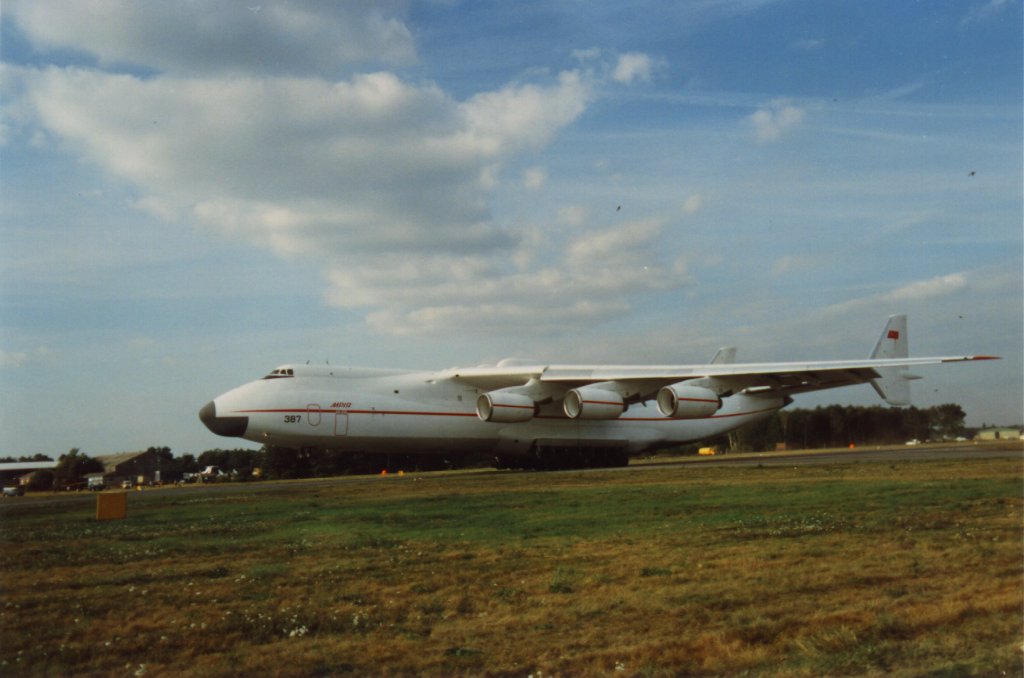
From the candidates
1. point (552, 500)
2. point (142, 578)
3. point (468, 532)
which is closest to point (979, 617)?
point (468, 532)

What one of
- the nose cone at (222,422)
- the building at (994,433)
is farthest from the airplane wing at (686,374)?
the building at (994,433)

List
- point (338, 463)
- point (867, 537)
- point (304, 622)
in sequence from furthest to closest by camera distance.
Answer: point (338, 463) → point (867, 537) → point (304, 622)

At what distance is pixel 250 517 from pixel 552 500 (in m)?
4.92

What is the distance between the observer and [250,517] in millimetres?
12789

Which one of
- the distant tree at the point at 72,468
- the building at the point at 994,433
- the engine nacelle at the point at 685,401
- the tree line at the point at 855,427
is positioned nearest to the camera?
the engine nacelle at the point at 685,401

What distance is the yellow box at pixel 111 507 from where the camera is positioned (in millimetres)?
13648

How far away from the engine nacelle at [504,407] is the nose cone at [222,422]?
24.5 feet

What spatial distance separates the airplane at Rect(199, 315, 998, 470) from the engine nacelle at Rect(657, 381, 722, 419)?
4cm

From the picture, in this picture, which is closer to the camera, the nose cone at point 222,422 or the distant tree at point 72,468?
the nose cone at point 222,422

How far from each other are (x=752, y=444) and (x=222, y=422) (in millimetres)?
54319

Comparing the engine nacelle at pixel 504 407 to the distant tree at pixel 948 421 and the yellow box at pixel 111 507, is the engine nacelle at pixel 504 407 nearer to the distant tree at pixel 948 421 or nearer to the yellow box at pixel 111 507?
the yellow box at pixel 111 507

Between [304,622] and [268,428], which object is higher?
[268,428]

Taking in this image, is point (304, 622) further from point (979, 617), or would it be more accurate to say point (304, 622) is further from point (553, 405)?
point (553, 405)

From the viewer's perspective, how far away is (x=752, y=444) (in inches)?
2726
